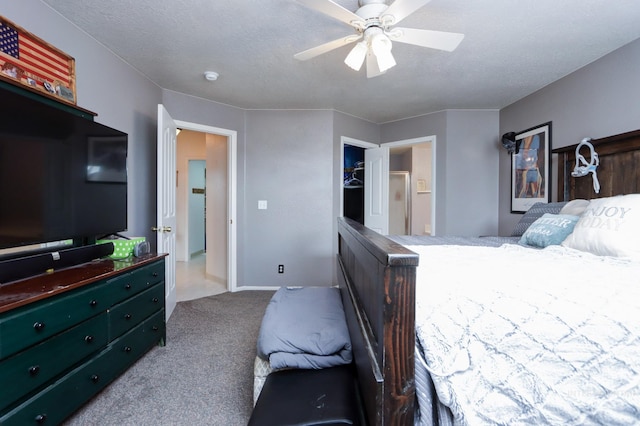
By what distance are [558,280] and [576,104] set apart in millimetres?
2541

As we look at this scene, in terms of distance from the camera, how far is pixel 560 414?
649 millimetres

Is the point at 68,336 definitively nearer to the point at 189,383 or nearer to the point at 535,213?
the point at 189,383

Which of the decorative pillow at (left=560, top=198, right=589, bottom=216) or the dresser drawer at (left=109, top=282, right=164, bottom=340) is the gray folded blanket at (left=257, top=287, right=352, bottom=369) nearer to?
the dresser drawer at (left=109, top=282, right=164, bottom=340)

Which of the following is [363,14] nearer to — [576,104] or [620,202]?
[620,202]

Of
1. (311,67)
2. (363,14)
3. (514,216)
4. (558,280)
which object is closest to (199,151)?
(311,67)

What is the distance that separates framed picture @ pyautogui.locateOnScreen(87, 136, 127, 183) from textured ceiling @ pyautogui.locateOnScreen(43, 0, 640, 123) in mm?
819

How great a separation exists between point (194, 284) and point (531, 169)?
4439 mm

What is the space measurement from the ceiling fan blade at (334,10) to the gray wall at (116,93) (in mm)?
1638

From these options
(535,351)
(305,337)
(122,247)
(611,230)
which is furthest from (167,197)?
(611,230)

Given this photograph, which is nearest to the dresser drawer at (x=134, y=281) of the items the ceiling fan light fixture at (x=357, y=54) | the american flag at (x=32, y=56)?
the american flag at (x=32, y=56)

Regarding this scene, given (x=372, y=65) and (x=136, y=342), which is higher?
(x=372, y=65)

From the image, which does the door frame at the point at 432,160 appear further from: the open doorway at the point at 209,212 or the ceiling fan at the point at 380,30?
the ceiling fan at the point at 380,30

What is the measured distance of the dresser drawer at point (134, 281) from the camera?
1.65 meters

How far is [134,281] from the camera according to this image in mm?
1833
